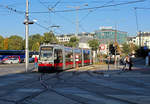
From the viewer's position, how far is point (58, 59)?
2666cm

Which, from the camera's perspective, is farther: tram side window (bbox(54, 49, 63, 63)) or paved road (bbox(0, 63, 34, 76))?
paved road (bbox(0, 63, 34, 76))

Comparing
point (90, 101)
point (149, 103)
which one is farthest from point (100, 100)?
point (149, 103)

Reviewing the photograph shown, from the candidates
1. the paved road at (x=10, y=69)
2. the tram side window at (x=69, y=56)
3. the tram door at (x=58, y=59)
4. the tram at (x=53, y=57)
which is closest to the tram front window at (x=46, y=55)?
the tram at (x=53, y=57)

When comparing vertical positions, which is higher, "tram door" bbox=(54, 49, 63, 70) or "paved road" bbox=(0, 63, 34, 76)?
"tram door" bbox=(54, 49, 63, 70)

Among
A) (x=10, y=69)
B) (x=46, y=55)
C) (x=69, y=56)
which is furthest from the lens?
(x=10, y=69)

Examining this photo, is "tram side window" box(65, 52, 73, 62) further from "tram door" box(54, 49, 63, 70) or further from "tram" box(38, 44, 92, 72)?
"tram door" box(54, 49, 63, 70)

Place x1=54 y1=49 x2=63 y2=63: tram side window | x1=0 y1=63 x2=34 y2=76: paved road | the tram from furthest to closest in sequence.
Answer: x1=0 y1=63 x2=34 y2=76: paved road
x1=54 y1=49 x2=63 y2=63: tram side window
the tram

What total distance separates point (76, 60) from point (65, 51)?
5.02 meters

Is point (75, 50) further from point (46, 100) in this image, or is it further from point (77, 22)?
point (46, 100)

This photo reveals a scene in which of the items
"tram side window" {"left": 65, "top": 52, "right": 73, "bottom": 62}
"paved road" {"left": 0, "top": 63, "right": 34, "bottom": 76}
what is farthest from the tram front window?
"tram side window" {"left": 65, "top": 52, "right": 73, "bottom": 62}

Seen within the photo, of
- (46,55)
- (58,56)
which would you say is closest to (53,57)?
(46,55)

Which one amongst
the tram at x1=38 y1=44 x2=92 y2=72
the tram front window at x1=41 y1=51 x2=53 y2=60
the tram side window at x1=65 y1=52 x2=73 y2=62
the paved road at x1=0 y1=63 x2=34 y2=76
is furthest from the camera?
the tram side window at x1=65 y1=52 x2=73 y2=62

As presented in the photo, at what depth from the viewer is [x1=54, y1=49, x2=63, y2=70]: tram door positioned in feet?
85.5

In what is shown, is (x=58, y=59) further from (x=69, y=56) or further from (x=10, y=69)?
(x=10, y=69)
